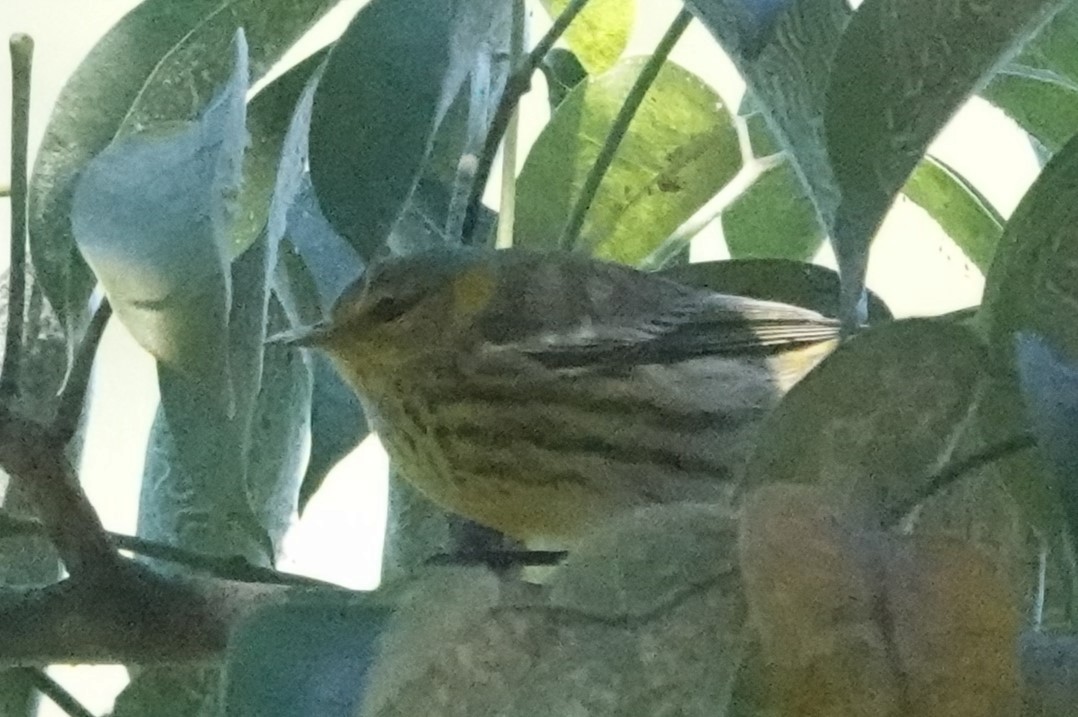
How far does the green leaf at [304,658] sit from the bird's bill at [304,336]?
39 centimetres

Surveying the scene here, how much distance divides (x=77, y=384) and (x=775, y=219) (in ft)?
1.55

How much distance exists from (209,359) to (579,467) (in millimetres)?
463

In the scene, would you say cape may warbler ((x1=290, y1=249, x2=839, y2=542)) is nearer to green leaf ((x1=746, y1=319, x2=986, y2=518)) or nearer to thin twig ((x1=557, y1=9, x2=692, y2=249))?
thin twig ((x1=557, y1=9, x2=692, y2=249))

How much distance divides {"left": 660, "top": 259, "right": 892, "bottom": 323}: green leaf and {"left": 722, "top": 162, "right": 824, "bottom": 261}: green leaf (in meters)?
0.09

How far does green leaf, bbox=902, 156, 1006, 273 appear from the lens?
784 millimetres

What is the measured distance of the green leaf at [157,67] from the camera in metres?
0.61

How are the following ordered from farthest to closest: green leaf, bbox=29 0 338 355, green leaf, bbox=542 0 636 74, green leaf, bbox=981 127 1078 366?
green leaf, bbox=542 0 636 74 → green leaf, bbox=29 0 338 355 → green leaf, bbox=981 127 1078 366

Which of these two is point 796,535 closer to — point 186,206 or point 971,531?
point 971,531

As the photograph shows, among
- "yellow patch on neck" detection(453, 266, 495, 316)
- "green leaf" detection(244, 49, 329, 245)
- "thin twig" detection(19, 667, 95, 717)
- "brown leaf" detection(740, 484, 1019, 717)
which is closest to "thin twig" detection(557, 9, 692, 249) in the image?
"green leaf" detection(244, 49, 329, 245)

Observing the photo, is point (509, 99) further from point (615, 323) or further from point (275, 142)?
point (615, 323)

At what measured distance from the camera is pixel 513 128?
836 millimetres

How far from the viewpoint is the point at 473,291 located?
3.30 ft

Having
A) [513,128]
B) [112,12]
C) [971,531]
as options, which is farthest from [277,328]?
[112,12]

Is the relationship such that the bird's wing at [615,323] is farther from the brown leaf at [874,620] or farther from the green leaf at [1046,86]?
the brown leaf at [874,620]
